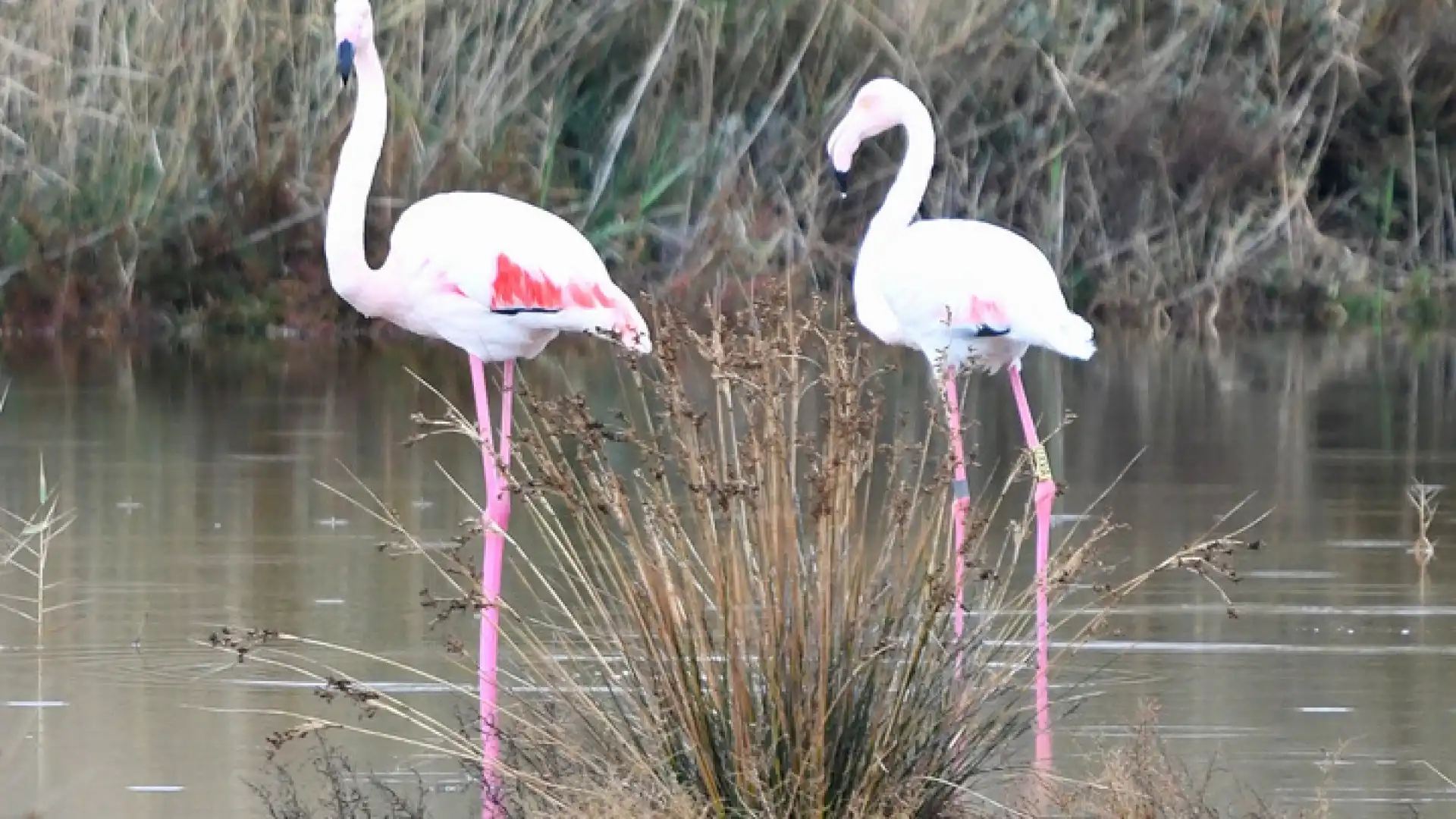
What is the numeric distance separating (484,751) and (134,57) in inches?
595

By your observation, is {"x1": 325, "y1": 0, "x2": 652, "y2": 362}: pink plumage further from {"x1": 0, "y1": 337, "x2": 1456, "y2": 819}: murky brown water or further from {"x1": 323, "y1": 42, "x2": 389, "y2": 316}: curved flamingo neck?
{"x1": 0, "y1": 337, "x2": 1456, "y2": 819}: murky brown water

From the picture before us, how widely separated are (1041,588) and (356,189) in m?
3.72

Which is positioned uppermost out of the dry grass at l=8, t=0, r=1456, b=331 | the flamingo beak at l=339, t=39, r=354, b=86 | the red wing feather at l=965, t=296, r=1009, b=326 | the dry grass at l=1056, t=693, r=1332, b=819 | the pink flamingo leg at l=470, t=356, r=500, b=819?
the dry grass at l=8, t=0, r=1456, b=331

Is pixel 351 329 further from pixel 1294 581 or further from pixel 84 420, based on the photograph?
pixel 1294 581

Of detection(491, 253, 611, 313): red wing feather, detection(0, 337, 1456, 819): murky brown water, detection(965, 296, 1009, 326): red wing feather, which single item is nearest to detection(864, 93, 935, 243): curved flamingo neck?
detection(965, 296, 1009, 326): red wing feather

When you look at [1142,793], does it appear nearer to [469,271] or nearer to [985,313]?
[469,271]

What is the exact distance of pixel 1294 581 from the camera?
979 cm

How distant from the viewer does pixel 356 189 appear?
8.89 m

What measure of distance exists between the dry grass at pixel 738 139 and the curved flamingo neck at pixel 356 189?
36.1 ft

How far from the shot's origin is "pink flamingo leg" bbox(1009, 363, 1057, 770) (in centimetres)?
591

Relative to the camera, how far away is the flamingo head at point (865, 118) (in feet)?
35.2

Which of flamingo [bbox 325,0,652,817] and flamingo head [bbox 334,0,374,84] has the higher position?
flamingo head [bbox 334,0,374,84]

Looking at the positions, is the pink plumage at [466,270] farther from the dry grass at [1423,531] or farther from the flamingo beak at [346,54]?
the dry grass at [1423,531]

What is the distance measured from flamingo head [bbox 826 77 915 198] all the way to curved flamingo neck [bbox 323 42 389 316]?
2292 millimetres
